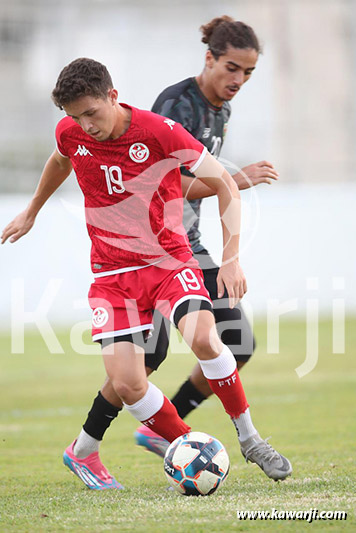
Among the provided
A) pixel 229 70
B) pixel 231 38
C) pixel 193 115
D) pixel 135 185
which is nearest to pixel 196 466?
pixel 135 185

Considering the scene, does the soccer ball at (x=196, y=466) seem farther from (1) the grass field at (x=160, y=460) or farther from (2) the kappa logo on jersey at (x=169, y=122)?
(2) the kappa logo on jersey at (x=169, y=122)

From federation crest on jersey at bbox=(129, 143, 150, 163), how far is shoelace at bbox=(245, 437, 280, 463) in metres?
1.54

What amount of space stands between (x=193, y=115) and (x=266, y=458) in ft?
6.28

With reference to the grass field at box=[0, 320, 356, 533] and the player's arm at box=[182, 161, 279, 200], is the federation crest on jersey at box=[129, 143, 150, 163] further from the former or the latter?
the grass field at box=[0, 320, 356, 533]

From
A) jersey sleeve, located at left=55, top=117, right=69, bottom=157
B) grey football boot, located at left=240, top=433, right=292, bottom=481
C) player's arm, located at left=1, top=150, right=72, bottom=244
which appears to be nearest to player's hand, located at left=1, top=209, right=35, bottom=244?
player's arm, located at left=1, top=150, right=72, bottom=244

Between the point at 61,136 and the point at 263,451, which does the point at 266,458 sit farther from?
the point at 61,136

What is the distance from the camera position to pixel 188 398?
5258mm

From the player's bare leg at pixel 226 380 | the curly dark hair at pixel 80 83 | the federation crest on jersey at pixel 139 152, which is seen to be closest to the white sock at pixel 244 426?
the player's bare leg at pixel 226 380

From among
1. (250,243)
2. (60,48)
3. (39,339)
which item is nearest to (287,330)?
(250,243)

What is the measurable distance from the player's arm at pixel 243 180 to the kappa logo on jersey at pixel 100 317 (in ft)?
2.68

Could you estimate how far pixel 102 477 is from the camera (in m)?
4.58

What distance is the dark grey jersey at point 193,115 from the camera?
4813 millimetres

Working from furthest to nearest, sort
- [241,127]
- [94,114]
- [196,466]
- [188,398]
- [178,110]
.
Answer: [241,127] < [188,398] < [178,110] < [94,114] < [196,466]

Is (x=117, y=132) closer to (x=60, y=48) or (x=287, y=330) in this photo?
(x=287, y=330)
